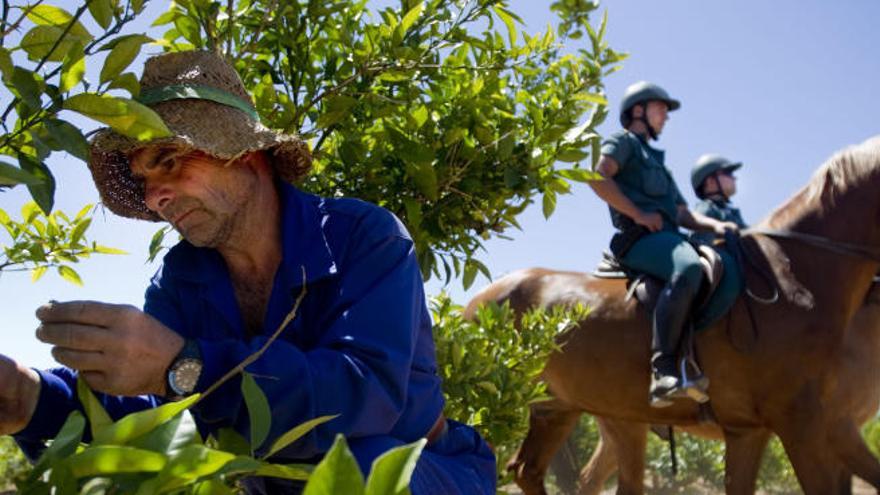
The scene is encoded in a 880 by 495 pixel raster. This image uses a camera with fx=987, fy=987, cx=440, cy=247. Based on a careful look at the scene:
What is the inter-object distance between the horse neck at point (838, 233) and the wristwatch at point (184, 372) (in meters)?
5.18

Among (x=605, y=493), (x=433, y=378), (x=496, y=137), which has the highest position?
(x=496, y=137)

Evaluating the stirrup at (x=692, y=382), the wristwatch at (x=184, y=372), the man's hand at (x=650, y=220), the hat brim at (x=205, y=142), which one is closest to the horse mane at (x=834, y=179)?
the man's hand at (x=650, y=220)

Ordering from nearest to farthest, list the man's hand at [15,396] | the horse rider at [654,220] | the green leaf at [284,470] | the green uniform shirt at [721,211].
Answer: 1. the green leaf at [284,470]
2. the man's hand at [15,396]
3. the horse rider at [654,220]
4. the green uniform shirt at [721,211]

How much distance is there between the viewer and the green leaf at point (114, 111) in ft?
3.86

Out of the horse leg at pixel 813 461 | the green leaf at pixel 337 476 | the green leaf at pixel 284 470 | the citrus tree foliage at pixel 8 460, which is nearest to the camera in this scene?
the green leaf at pixel 337 476

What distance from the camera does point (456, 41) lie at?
99.0 inches

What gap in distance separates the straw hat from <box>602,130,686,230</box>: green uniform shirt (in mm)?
4511

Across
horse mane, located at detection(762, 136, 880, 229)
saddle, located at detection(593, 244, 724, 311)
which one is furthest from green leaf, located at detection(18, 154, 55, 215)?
horse mane, located at detection(762, 136, 880, 229)

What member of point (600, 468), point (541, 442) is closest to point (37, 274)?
point (541, 442)

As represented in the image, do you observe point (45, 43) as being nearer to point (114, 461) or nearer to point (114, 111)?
point (114, 111)

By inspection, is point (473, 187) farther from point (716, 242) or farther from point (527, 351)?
point (716, 242)

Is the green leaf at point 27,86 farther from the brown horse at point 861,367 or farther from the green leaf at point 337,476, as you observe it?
the brown horse at point 861,367

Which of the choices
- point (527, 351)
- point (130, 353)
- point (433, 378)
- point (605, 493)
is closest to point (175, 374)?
point (130, 353)

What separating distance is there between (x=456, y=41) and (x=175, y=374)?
53.9 inches
